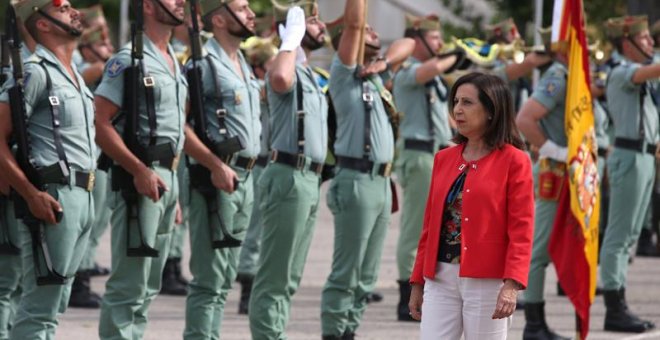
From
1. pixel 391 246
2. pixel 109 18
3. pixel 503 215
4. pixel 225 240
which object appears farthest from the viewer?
pixel 109 18

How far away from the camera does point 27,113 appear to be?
303 inches

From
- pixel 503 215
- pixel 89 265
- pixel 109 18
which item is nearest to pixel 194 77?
pixel 503 215

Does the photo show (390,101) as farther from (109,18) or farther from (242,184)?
(109,18)

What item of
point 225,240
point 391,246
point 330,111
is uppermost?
point 330,111

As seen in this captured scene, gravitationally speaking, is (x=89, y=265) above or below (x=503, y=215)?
below

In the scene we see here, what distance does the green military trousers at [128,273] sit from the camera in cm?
821

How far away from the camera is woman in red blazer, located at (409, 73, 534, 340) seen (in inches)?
258

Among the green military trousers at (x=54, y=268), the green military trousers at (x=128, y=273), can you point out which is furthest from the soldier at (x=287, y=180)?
the green military trousers at (x=54, y=268)

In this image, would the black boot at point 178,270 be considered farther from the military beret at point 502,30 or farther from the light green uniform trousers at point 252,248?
the military beret at point 502,30

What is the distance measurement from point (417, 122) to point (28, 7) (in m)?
4.77

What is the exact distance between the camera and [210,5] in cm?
909

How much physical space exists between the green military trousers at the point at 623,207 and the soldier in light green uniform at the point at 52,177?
→ 187 inches

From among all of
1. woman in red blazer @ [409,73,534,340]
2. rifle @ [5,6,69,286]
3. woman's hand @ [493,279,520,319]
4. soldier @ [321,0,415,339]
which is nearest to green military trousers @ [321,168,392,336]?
soldier @ [321,0,415,339]

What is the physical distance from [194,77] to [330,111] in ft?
4.78
